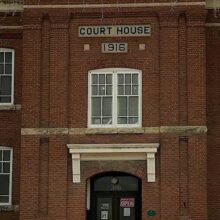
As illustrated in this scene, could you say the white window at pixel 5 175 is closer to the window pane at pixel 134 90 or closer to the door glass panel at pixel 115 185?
the door glass panel at pixel 115 185

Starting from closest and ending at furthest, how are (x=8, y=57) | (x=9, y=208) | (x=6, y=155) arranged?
(x=9, y=208), (x=6, y=155), (x=8, y=57)

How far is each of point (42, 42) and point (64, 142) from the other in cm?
347

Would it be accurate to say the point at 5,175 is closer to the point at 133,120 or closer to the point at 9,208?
the point at 9,208

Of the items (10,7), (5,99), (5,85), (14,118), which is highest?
(10,7)

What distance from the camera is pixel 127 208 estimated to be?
21.3 m

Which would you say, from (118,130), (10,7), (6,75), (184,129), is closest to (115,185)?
(118,130)

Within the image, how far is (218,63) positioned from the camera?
22.2 m

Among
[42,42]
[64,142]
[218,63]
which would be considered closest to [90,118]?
[64,142]

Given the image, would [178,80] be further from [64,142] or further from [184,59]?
[64,142]

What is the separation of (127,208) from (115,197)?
0.54 m

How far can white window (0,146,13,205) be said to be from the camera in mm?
21906

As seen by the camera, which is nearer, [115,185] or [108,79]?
[108,79]

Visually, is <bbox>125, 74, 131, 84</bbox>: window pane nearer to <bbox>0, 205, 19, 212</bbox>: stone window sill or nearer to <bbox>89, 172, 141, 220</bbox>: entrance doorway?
<bbox>89, 172, 141, 220</bbox>: entrance doorway

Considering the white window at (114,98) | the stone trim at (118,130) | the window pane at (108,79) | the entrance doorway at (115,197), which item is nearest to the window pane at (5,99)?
the stone trim at (118,130)
